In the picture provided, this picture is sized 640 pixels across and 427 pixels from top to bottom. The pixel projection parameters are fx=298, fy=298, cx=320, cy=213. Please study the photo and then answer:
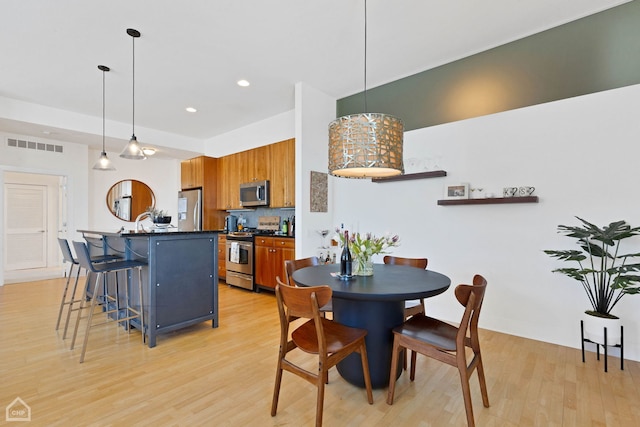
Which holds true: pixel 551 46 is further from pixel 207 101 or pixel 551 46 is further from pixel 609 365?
pixel 207 101

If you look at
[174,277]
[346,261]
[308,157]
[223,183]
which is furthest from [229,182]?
[346,261]

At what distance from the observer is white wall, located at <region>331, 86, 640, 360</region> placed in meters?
2.59

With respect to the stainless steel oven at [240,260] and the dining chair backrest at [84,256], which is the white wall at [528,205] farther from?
the dining chair backrest at [84,256]

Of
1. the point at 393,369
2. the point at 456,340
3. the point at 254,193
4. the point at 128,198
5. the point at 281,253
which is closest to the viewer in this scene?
the point at 456,340

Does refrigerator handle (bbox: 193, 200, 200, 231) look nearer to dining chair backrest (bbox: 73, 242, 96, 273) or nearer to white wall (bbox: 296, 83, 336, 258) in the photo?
white wall (bbox: 296, 83, 336, 258)

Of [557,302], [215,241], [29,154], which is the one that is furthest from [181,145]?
[557,302]

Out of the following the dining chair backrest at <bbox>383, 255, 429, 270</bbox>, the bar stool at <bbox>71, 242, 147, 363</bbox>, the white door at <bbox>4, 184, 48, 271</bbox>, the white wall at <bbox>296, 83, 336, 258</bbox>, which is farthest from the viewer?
the white door at <bbox>4, 184, 48, 271</bbox>

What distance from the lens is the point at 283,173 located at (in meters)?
4.91

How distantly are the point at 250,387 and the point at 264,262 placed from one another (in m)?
2.62

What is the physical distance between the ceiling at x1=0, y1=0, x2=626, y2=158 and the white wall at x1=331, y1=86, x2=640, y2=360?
0.89 meters

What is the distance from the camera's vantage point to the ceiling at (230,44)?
8.68ft

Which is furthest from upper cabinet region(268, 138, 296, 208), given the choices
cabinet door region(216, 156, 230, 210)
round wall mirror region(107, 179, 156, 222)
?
round wall mirror region(107, 179, 156, 222)

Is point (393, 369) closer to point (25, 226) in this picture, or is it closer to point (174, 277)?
point (174, 277)

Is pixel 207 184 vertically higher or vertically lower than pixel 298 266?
higher
